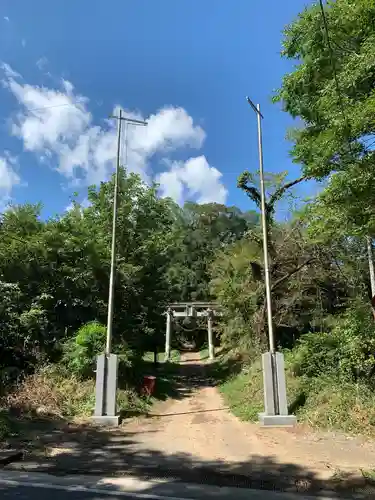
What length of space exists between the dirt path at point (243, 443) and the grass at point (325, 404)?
1.40 feet

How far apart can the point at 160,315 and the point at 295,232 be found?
7.77 meters

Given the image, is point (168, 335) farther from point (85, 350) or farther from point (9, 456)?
point (9, 456)

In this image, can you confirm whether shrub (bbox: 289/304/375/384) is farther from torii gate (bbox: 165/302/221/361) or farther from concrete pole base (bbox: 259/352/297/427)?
torii gate (bbox: 165/302/221/361)

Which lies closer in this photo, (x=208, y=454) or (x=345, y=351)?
(x=208, y=454)

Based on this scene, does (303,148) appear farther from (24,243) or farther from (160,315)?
(160,315)

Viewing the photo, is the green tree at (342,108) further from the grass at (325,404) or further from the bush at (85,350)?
the bush at (85,350)

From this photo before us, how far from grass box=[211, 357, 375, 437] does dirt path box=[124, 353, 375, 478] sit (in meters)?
0.43

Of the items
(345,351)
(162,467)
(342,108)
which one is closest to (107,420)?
(162,467)

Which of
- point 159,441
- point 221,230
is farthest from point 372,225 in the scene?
point 221,230

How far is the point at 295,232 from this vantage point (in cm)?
1914

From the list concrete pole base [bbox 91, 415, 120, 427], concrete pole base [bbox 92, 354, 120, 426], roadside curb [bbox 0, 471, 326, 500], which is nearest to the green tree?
roadside curb [bbox 0, 471, 326, 500]

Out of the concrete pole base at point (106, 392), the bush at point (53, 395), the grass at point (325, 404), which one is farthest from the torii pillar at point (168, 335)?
the concrete pole base at point (106, 392)

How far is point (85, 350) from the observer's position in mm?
14508

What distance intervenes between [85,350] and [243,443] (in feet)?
22.7
